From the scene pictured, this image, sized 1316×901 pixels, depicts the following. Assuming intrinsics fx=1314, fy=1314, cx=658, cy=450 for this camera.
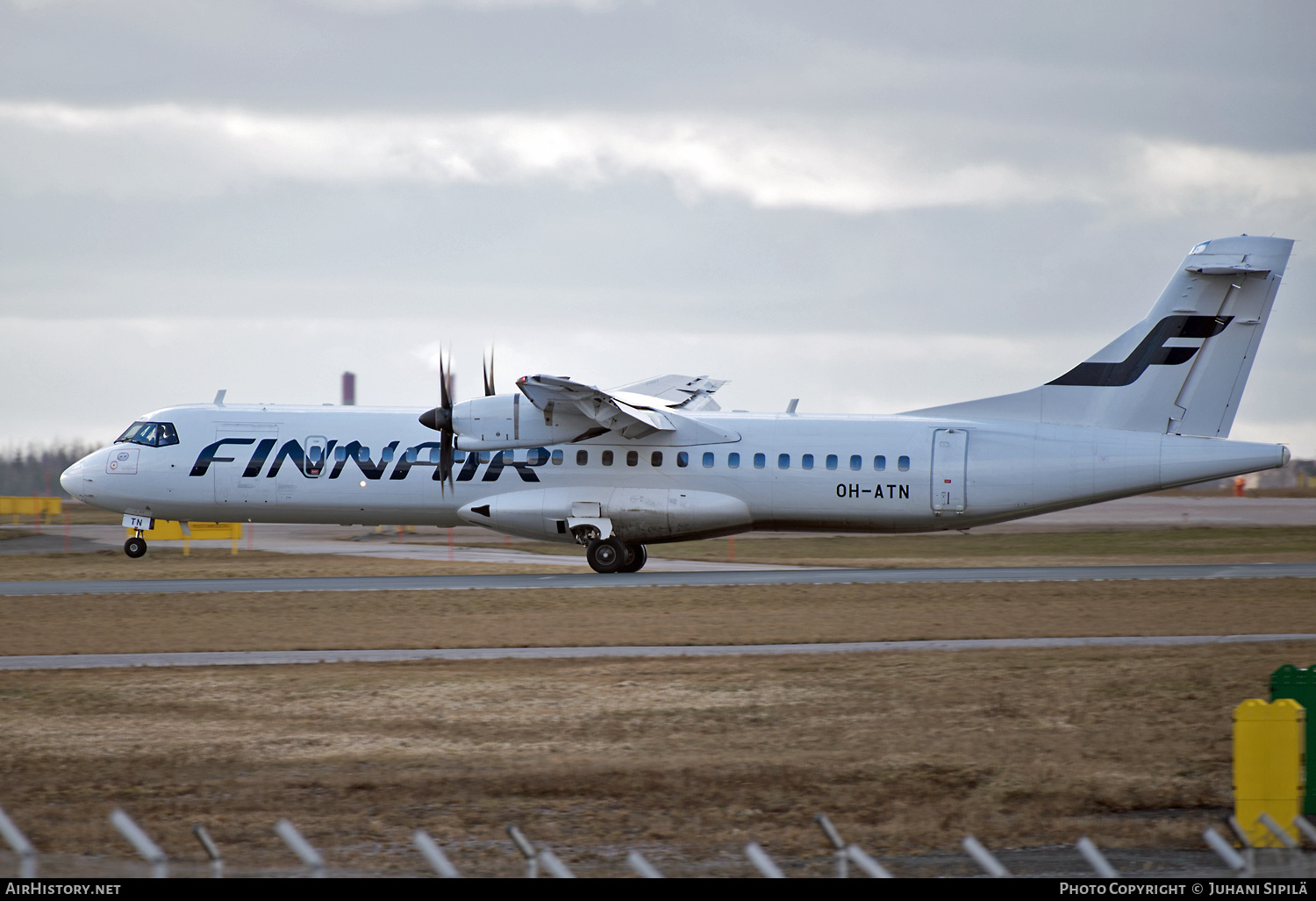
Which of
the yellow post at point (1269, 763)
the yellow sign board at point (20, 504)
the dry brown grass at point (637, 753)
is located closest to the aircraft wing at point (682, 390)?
the dry brown grass at point (637, 753)

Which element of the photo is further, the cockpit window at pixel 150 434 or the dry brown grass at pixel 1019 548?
the dry brown grass at pixel 1019 548

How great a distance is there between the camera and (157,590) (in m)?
28.9

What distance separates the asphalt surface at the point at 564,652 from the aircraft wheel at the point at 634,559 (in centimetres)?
1231

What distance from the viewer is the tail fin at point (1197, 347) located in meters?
31.0

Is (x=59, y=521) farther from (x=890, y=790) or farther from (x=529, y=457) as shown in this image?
(x=890, y=790)

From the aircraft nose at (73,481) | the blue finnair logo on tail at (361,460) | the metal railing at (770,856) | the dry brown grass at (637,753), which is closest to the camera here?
the metal railing at (770,856)

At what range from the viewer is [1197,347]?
102ft

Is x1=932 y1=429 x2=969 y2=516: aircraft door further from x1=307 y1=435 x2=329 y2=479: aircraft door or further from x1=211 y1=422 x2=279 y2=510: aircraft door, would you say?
x1=211 y1=422 x2=279 y2=510: aircraft door

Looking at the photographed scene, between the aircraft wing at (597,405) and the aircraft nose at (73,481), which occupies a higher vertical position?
the aircraft wing at (597,405)

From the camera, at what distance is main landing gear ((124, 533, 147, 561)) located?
37.2m

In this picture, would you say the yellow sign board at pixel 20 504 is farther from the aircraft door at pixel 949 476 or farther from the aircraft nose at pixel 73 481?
the aircraft door at pixel 949 476

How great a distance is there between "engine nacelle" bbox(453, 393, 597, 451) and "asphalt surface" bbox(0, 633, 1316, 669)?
1109 centimetres

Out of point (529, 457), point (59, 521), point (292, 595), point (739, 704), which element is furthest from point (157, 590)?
point (59, 521)
